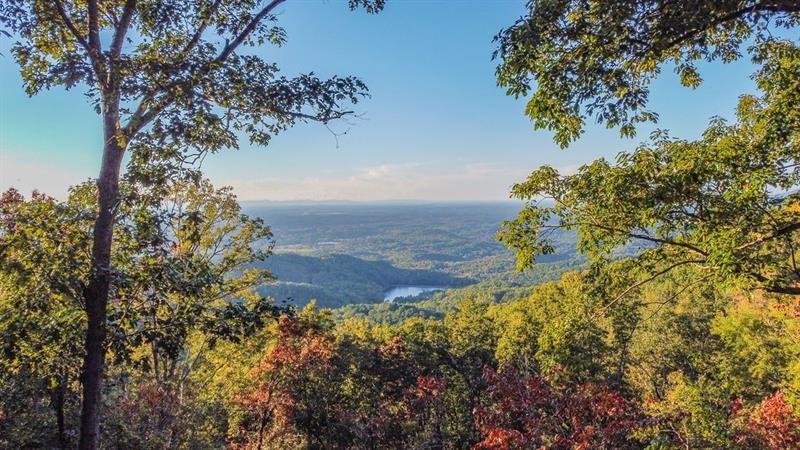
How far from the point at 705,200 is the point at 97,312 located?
7.33 metres

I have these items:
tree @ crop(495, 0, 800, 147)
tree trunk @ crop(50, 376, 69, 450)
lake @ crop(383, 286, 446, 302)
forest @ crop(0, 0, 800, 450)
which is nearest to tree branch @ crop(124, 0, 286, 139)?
forest @ crop(0, 0, 800, 450)

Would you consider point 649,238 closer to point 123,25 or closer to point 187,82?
point 187,82

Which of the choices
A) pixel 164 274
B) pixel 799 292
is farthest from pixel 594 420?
pixel 164 274

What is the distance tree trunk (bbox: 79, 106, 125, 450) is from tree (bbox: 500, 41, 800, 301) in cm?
565

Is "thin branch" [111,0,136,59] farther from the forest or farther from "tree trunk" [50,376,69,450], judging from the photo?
"tree trunk" [50,376,69,450]

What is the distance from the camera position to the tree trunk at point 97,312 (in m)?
4.18

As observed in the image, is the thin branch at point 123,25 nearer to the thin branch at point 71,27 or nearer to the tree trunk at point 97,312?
the thin branch at point 71,27

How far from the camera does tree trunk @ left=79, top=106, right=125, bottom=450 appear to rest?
4.18 m

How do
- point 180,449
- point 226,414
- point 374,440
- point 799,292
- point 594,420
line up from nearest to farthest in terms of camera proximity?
1. point 799,292
2. point 594,420
3. point 180,449
4. point 374,440
5. point 226,414

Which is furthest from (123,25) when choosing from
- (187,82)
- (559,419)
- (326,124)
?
(559,419)

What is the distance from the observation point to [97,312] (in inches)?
166

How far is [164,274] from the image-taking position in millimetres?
4426

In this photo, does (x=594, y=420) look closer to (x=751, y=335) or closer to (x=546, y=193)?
(x=546, y=193)

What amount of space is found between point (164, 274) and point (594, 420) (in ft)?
26.8
